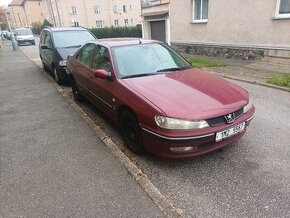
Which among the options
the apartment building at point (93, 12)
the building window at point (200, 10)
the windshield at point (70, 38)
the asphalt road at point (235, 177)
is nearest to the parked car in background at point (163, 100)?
the asphalt road at point (235, 177)

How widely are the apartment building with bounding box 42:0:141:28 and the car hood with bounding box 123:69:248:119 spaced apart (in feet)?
156

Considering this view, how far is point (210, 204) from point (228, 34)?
10342 millimetres

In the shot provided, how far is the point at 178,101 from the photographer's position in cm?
343

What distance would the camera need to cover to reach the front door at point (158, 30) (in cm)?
1789

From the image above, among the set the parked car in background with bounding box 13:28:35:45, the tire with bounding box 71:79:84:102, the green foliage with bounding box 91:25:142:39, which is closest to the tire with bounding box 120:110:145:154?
the tire with bounding box 71:79:84:102

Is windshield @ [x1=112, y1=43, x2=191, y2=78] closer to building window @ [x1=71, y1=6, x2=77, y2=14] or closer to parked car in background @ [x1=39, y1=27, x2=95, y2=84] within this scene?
parked car in background @ [x1=39, y1=27, x2=95, y2=84]

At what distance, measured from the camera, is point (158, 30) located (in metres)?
18.5

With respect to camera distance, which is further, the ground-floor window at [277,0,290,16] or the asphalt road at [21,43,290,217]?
the ground-floor window at [277,0,290,16]

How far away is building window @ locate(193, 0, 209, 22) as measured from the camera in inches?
516

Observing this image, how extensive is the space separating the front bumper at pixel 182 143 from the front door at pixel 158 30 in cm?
1527

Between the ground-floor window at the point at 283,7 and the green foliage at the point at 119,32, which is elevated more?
the ground-floor window at the point at 283,7

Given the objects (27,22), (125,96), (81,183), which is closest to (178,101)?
(125,96)

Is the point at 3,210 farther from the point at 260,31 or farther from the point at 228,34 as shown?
the point at 228,34

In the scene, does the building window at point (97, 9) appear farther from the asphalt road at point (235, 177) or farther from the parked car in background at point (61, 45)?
the asphalt road at point (235, 177)
